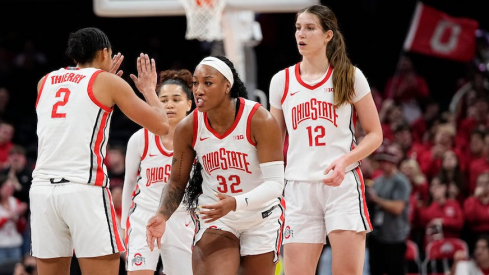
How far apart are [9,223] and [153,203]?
4.96 meters

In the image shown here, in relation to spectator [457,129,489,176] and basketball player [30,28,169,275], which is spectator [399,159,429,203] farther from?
basketball player [30,28,169,275]

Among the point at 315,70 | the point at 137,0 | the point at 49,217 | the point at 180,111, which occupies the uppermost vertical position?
the point at 137,0

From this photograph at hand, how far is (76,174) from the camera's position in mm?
4879

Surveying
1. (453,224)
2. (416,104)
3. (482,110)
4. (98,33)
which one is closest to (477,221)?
(453,224)

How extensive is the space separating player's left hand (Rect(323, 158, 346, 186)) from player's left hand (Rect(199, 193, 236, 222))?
2.28 ft

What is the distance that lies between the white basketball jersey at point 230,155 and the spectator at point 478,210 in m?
6.68

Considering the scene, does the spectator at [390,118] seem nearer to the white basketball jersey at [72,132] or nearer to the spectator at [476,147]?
the spectator at [476,147]

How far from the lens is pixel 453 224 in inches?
438

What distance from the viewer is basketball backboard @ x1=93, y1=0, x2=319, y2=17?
956 cm

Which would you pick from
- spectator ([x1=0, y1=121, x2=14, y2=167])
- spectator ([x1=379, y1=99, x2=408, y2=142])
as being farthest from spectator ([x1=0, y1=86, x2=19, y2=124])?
spectator ([x1=379, y1=99, x2=408, y2=142])

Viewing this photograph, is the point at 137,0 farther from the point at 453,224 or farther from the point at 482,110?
the point at 482,110

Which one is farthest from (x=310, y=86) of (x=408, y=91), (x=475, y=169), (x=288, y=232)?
(x=408, y=91)

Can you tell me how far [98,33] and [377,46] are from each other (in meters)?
13.0

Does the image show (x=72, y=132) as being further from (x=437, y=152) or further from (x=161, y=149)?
(x=437, y=152)
